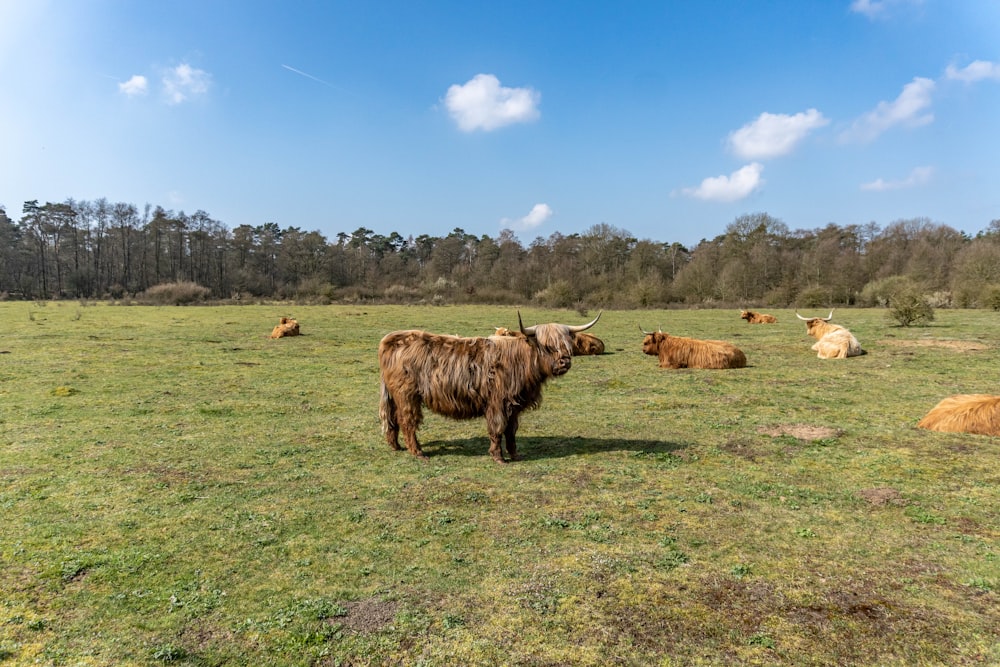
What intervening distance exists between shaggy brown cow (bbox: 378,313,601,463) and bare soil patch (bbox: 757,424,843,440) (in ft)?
12.3

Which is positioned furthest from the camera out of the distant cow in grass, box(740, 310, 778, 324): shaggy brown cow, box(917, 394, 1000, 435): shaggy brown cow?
box(740, 310, 778, 324): shaggy brown cow

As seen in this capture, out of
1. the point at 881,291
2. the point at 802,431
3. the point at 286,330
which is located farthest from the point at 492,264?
the point at 802,431

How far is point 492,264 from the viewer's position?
75312mm

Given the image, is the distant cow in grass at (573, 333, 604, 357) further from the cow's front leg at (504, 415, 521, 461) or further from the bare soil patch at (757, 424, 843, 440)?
the cow's front leg at (504, 415, 521, 461)

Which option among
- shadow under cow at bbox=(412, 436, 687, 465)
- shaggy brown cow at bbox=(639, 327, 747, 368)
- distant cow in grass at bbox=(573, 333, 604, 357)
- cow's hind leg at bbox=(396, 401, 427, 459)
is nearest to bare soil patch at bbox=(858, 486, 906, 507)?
shadow under cow at bbox=(412, 436, 687, 465)

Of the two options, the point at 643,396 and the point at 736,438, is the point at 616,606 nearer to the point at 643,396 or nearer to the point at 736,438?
the point at 736,438

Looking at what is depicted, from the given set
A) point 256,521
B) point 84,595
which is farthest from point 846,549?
point 84,595

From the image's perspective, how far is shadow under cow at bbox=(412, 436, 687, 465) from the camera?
7.55m

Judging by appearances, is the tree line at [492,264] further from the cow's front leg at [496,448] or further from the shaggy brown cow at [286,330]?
the cow's front leg at [496,448]

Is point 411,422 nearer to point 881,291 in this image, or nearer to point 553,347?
point 553,347

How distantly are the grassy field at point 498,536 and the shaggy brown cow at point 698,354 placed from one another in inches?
183

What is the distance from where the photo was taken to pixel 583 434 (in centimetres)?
860

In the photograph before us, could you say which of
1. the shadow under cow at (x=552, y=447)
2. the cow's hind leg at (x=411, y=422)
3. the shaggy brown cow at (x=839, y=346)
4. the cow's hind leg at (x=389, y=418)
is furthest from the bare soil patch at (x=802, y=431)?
the shaggy brown cow at (x=839, y=346)

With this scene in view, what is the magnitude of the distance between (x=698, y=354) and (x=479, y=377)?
10.4 meters
